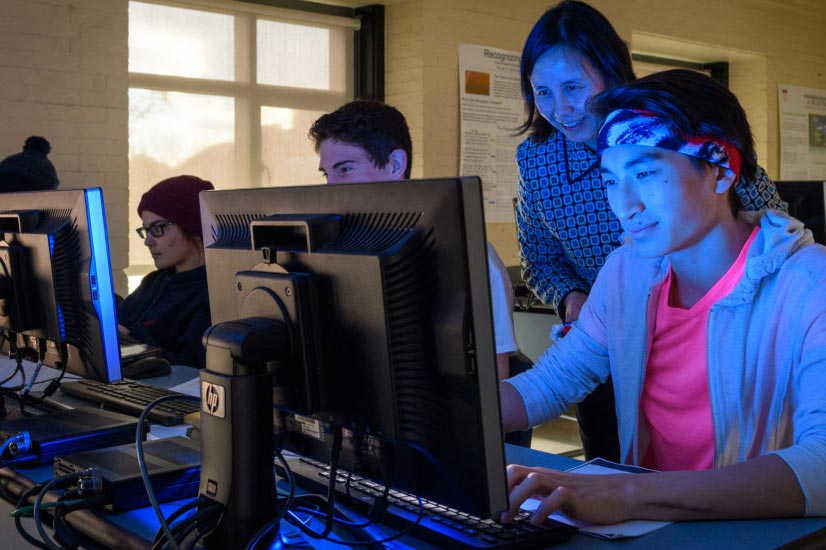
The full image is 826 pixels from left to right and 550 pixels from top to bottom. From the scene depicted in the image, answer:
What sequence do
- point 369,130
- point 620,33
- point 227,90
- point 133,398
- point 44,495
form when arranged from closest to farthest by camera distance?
point 44,495, point 133,398, point 369,130, point 227,90, point 620,33

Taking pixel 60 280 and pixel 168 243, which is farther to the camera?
pixel 168 243

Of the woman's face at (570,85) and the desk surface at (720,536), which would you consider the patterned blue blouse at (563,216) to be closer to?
the woman's face at (570,85)

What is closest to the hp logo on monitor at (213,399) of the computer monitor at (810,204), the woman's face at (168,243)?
the woman's face at (168,243)

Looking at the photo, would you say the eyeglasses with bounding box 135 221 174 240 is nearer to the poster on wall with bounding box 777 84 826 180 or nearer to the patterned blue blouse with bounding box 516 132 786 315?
the patterned blue blouse with bounding box 516 132 786 315

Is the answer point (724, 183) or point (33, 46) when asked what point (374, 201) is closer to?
point (724, 183)

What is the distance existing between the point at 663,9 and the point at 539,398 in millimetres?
5989

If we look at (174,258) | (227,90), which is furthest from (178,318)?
(227,90)

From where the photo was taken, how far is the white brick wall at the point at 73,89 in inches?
162

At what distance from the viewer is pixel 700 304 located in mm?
1448

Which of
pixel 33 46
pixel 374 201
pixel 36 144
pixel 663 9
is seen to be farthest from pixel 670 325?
pixel 663 9

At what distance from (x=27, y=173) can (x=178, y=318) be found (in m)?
0.95

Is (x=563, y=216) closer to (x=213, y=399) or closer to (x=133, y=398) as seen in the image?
(x=133, y=398)

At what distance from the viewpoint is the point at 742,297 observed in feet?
4.45

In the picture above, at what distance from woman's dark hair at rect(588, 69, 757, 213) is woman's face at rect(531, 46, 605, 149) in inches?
23.4
